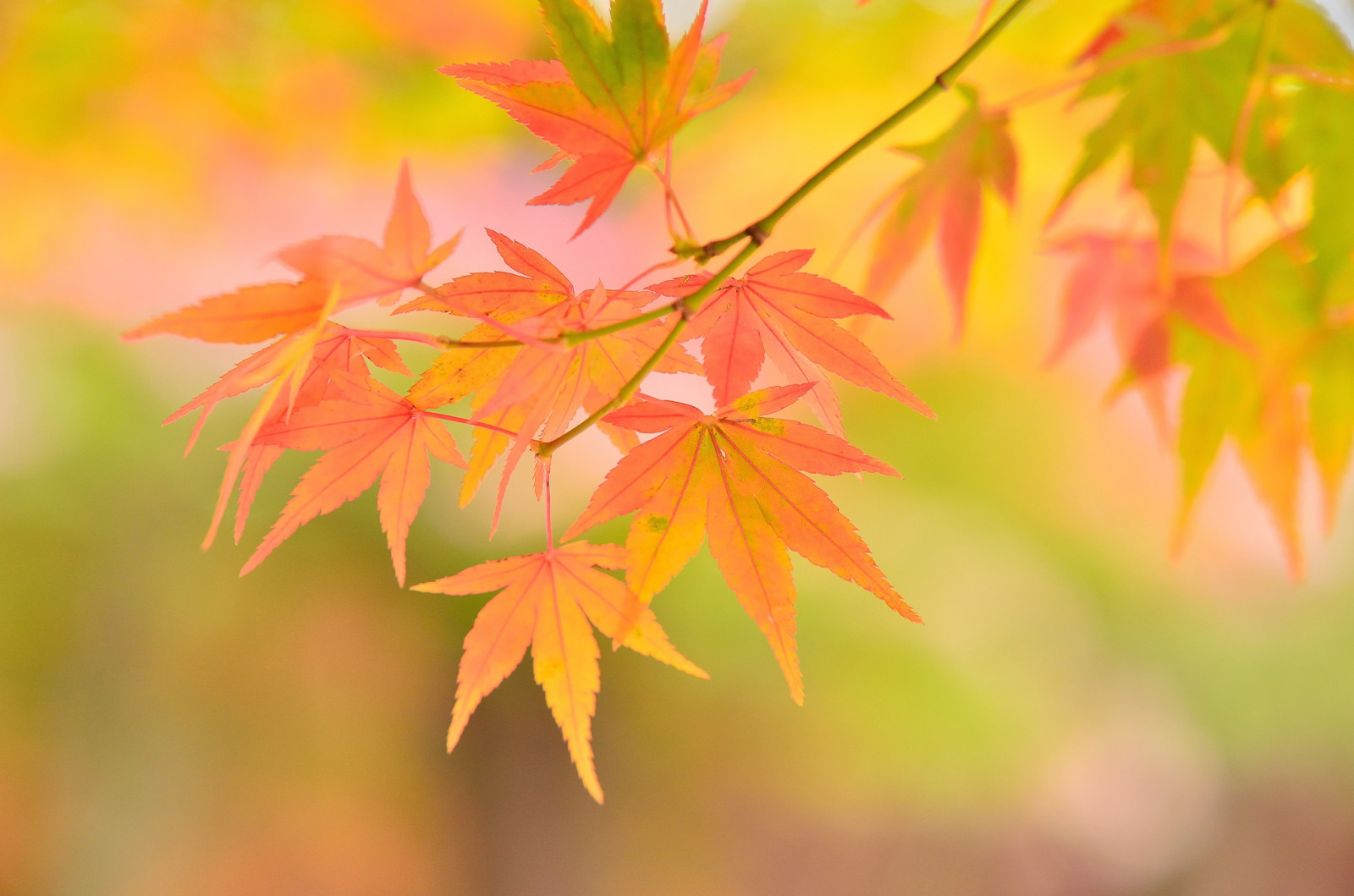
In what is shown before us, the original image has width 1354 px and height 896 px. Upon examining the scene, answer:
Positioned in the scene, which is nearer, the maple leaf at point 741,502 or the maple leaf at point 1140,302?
the maple leaf at point 741,502

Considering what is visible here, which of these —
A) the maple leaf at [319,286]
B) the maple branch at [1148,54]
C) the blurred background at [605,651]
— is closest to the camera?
the maple leaf at [319,286]

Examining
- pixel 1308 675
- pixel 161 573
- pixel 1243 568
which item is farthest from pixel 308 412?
pixel 1308 675

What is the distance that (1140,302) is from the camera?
1.90 ft

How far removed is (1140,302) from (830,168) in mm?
472

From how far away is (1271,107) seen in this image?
1.52ft

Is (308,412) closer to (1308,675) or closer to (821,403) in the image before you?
(821,403)

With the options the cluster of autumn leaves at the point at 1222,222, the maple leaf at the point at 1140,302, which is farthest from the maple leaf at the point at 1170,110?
the maple leaf at the point at 1140,302

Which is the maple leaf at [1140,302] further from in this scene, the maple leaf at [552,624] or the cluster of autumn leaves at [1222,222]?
the maple leaf at [552,624]

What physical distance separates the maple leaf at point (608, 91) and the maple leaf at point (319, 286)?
0.05m

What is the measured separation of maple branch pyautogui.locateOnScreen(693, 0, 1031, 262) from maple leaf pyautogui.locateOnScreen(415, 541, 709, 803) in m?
0.11

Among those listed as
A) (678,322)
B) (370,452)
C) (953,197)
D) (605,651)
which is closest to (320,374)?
(370,452)

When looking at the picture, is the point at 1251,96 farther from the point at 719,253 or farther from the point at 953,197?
the point at 719,253

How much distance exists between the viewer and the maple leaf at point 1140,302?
0.52 meters

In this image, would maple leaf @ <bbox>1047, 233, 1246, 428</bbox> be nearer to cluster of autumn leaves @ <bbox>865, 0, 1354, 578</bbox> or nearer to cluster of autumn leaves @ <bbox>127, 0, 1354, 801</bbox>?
cluster of autumn leaves @ <bbox>865, 0, 1354, 578</bbox>
